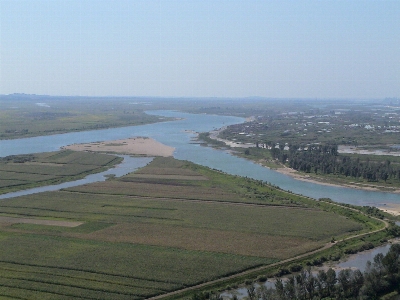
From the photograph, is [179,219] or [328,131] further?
[328,131]

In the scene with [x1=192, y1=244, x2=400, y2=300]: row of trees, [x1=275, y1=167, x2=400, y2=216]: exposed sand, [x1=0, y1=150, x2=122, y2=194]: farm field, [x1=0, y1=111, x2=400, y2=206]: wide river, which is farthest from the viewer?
[x1=0, y1=150, x2=122, y2=194]: farm field

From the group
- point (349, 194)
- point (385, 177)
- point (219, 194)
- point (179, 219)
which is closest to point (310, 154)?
point (385, 177)

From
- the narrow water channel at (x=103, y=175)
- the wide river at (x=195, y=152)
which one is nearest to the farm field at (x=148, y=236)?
the narrow water channel at (x=103, y=175)

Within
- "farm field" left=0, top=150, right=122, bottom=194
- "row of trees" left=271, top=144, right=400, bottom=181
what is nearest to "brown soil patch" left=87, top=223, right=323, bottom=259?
"farm field" left=0, top=150, right=122, bottom=194

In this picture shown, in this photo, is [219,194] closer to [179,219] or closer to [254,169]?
[179,219]

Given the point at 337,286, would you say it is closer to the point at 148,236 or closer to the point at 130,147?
the point at 148,236

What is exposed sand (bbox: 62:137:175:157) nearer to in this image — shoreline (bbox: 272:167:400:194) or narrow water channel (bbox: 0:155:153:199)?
narrow water channel (bbox: 0:155:153:199)

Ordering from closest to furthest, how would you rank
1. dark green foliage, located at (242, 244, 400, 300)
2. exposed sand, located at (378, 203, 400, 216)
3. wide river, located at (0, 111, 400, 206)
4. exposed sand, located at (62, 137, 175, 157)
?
dark green foliage, located at (242, 244, 400, 300) < exposed sand, located at (378, 203, 400, 216) < wide river, located at (0, 111, 400, 206) < exposed sand, located at (62, 137, 175, 157)
